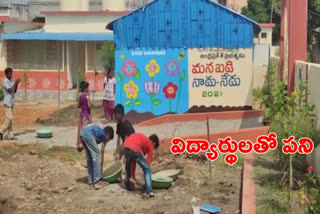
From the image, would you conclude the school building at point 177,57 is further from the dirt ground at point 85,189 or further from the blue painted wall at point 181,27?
the dirt ground at point 85,189

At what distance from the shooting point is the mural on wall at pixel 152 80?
14930 mm

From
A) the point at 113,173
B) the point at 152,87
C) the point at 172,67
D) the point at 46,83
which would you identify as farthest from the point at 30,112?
the point at 113,173

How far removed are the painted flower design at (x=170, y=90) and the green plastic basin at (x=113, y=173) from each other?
6230 mm

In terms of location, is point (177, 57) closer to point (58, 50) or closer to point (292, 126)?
point (292, 126)

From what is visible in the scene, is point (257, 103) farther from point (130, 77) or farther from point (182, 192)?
point (182, 192)

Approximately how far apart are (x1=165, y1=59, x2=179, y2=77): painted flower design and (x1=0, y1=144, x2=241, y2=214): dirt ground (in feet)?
15.8

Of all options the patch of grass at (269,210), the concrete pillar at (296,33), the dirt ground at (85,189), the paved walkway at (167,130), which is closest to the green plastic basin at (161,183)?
the dirt ground at (85,189)

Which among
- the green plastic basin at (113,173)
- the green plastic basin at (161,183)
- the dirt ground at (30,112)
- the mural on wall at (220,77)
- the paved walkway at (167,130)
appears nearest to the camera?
the green plastic basin at (161,183)

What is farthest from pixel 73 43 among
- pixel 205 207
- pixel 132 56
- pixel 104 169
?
pixel 205 207

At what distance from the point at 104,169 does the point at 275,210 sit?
10.8ft

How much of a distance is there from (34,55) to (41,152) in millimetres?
16259

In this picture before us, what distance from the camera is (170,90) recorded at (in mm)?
14953

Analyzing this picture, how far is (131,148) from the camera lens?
7.75 metres

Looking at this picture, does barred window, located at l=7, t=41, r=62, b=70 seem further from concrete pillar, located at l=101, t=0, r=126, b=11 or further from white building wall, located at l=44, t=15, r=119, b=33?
concrete pillar, located at l=101, t=0, r=126, b=11
